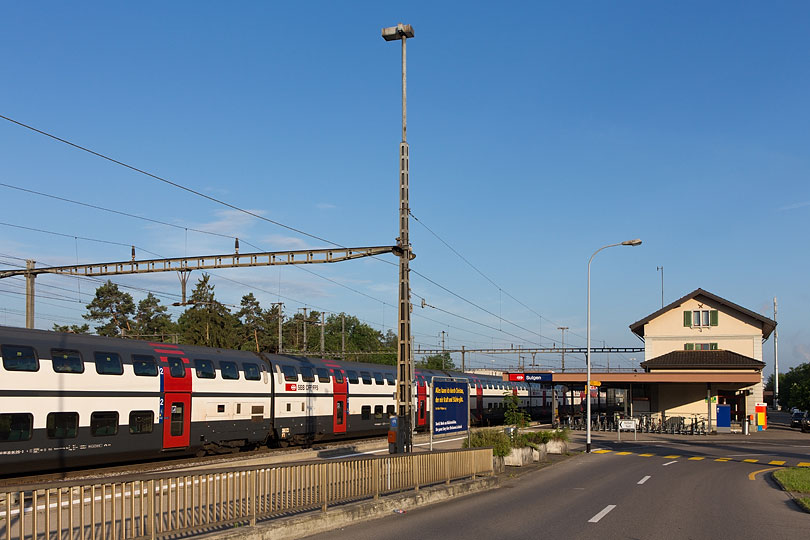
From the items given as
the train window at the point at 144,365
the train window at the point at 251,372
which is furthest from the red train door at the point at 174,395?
the train window at the point at 251,372

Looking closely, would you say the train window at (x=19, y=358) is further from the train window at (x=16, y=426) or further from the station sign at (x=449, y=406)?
the station sign at (x=449, y=406)

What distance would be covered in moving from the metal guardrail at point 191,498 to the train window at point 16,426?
15.8 feet

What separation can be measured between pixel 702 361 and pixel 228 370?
41.5 metres

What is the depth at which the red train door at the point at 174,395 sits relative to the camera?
80.2 ft

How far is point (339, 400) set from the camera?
3534cm

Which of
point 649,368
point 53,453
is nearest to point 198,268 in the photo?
point 53,453

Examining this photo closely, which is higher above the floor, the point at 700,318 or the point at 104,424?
the point at 700,318

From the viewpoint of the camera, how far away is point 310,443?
3397 centimetres

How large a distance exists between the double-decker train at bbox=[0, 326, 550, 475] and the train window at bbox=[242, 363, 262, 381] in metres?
0.04

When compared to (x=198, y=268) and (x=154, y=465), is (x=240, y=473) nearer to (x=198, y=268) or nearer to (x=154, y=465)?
(x=154, y=465)

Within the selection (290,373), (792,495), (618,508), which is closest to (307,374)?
(290,373)

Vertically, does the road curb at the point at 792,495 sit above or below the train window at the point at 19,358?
below

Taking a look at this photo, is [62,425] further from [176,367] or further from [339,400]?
[339,400]

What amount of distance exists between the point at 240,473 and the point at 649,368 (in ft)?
175
